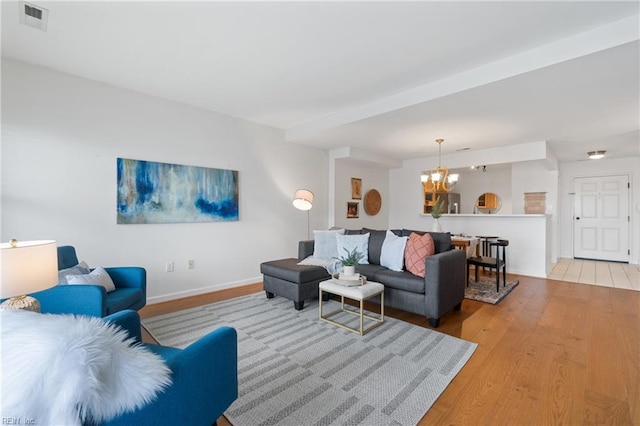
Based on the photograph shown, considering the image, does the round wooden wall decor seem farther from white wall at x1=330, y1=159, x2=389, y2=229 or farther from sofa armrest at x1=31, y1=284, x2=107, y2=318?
sofa armrest at x1=31, y1=284, x2=107, y2=318

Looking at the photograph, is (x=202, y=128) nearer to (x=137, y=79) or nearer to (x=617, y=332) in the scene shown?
(x=137, y=79)

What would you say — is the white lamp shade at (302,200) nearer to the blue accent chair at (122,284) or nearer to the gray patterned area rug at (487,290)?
the blue accent chair at (122,284)

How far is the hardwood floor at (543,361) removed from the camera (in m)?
1.63

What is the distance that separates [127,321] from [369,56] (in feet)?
8.75

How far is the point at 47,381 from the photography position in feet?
2.39

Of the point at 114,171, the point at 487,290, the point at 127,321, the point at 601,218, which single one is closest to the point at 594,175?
the point at 601,218

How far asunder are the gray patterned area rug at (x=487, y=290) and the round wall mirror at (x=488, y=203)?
12.3 feet

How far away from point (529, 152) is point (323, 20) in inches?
182

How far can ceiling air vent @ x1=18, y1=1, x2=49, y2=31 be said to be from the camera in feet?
6.47

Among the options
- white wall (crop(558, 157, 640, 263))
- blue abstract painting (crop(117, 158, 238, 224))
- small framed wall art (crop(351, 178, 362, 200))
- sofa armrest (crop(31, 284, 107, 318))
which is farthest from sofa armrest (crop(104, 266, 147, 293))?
white wall (crop(558, 157, 640, 263))

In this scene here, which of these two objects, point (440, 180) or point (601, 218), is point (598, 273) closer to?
point (601, 218)

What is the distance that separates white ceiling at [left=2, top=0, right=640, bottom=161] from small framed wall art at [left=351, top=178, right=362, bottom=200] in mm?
2147

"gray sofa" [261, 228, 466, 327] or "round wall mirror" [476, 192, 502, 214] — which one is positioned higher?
"round wall mirror" [476, 192, 502, 214]

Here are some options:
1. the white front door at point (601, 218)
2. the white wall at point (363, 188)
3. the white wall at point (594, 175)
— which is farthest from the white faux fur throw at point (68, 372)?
the white front door at point (601, 218)
